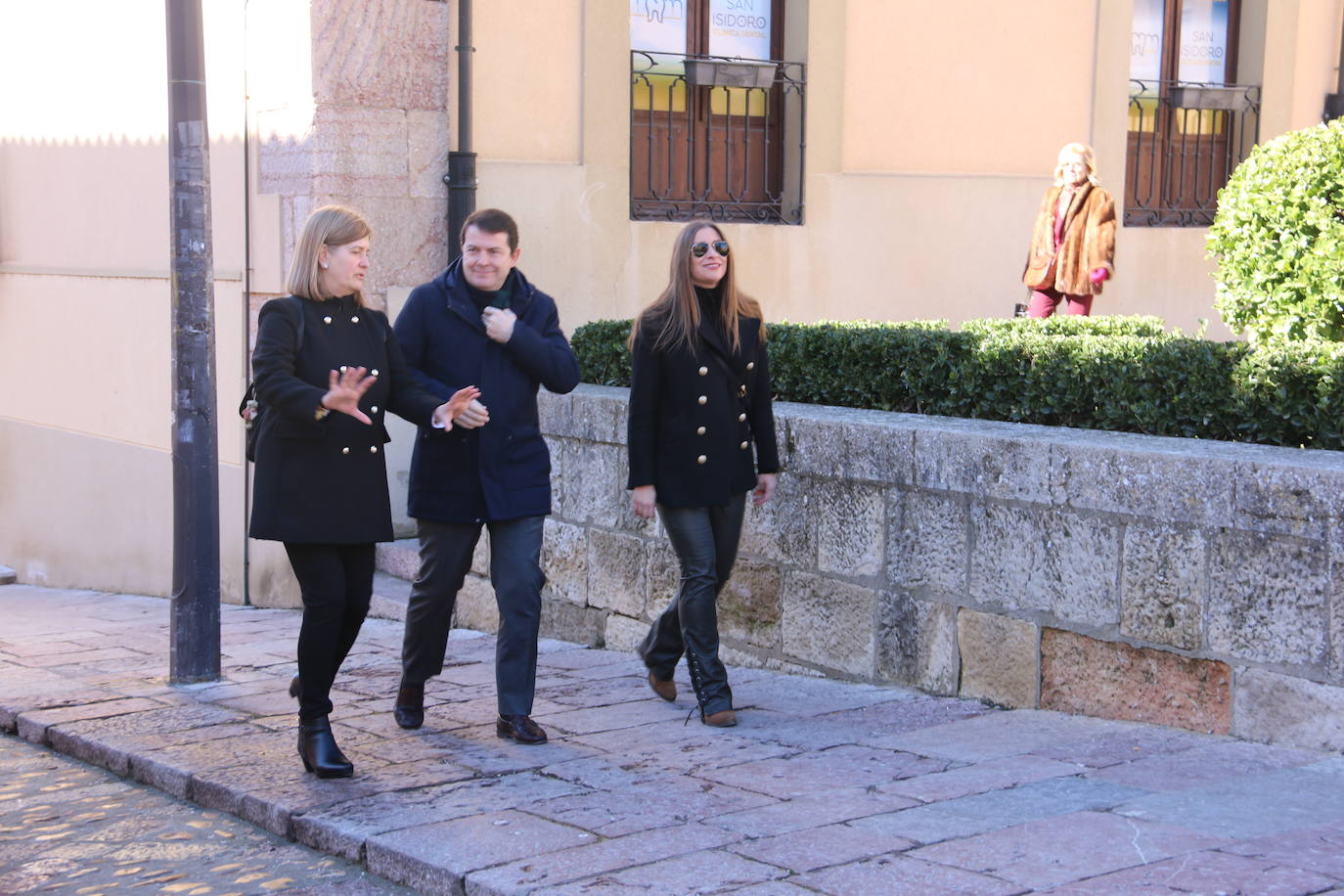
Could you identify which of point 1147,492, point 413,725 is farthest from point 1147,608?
point 413,725

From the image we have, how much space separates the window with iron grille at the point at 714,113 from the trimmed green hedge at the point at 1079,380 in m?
3.06

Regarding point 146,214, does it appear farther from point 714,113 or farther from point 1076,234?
point 1076,234

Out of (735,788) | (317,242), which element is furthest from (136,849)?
(317,242)

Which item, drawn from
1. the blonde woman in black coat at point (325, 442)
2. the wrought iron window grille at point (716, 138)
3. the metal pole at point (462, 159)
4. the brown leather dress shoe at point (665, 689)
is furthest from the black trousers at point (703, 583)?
the wrought iron window grille at point (716, 138)

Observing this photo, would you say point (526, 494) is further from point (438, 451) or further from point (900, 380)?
point (900, 380)

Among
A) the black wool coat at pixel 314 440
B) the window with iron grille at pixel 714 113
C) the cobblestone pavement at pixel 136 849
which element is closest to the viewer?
the cobblestone pavement at pixel 136 849

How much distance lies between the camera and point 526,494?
5.50 meters

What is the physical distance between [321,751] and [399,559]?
3.63m

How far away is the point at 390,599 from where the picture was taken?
27.8 feet

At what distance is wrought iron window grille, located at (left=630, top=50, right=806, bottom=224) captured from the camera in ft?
33.8

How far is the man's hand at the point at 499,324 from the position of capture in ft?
17.8

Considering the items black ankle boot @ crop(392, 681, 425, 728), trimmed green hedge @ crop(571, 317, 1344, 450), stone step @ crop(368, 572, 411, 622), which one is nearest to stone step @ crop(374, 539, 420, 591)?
stone step @ crop(368, 572, 411, 622)

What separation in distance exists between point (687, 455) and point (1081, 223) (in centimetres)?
534

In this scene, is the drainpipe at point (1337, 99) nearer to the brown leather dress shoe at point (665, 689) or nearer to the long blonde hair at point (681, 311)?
the long blonde hair at point (681, 311)
